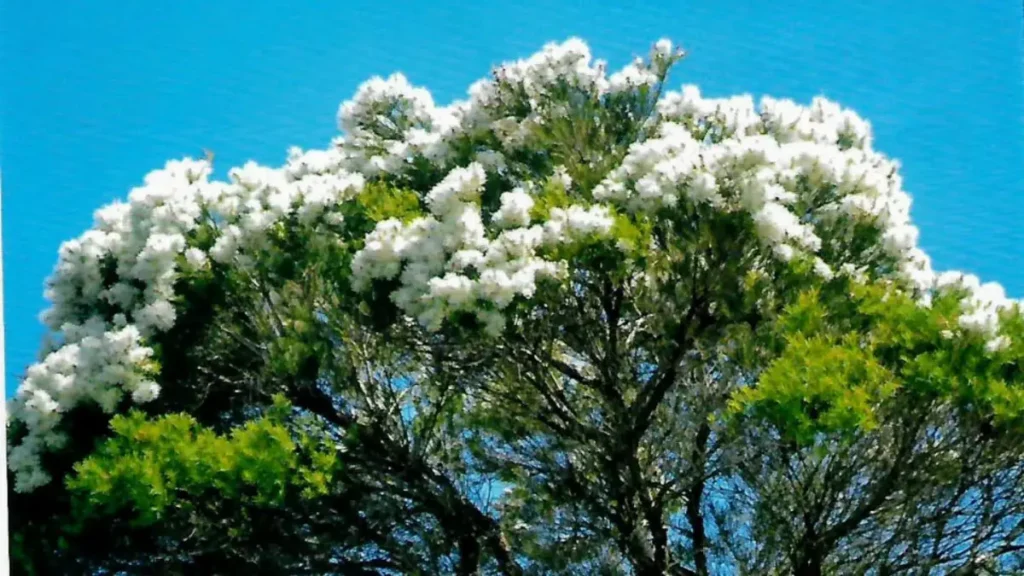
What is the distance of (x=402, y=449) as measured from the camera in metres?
5.25

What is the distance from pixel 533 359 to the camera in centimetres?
477

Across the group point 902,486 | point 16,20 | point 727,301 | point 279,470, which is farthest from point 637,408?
point 16,20

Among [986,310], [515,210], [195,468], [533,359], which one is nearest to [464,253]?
[515,210]

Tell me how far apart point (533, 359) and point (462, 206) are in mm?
654

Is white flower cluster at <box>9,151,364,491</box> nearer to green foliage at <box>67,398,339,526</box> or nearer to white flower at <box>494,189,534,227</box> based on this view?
green foliage at <box>67,398,339,526</box>

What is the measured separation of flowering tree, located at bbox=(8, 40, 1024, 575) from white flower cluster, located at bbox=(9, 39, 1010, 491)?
15 millimetres

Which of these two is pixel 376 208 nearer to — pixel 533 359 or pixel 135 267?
pixel 533 359

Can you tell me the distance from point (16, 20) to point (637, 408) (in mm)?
2826

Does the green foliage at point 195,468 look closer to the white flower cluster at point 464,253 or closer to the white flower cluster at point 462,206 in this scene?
the white flower cluster at point 462,206

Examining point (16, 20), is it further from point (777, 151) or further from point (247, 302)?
point (777, 151)

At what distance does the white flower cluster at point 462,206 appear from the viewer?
4.38 meters

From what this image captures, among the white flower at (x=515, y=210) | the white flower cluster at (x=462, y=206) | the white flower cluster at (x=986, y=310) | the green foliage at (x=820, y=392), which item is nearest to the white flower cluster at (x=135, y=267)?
the white flower cluster at (x=462, y=206)

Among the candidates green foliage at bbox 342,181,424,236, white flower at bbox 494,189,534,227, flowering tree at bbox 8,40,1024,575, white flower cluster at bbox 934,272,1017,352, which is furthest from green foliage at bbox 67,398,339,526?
white flower cluster at bbox 934,272,1017,352

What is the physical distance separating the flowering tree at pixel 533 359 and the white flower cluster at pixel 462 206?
0.05 ft
